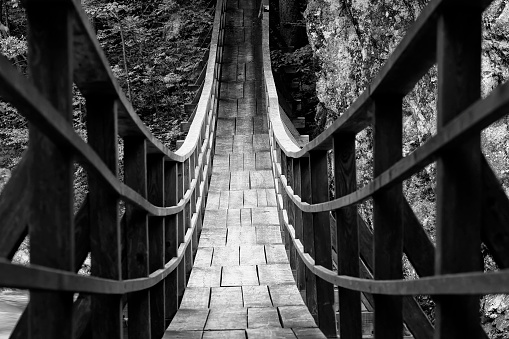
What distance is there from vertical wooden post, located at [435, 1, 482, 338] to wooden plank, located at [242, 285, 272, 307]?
2.79m

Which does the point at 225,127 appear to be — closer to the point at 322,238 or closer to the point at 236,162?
the point at 236,162

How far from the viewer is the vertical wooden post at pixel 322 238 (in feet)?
11.2

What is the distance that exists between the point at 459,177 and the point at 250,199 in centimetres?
611

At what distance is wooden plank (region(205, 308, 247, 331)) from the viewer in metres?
3.51

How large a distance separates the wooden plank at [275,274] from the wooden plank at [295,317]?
69 cm

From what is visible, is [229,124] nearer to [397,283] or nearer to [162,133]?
[162,133]

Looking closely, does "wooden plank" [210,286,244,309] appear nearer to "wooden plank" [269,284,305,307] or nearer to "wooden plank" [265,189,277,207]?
"wooden plank" [269,284,305,307]

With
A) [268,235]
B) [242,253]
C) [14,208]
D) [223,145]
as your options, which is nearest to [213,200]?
[268,235]

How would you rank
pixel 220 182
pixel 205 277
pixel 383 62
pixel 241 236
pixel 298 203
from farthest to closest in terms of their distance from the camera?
pixel 383 62
pixel 220 182
pixel 241 236
pixel 205 277
pixel 298 203

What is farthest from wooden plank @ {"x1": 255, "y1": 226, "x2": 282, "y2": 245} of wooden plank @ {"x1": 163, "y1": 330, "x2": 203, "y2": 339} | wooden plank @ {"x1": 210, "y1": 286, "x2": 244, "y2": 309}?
wooden plank @ {"x1": 163, "y1": 330, "x2": 203, "y2": 339}

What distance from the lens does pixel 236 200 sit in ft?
24.2

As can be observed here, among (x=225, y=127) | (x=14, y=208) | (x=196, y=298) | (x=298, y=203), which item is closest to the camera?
(x=14, y=208)

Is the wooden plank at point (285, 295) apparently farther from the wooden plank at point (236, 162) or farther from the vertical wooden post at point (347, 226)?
the wooden plank at point (236, 162)

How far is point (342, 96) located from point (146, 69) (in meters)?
6.07
